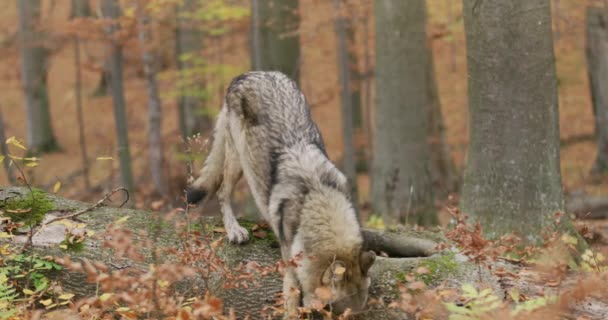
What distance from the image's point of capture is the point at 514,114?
6715mm

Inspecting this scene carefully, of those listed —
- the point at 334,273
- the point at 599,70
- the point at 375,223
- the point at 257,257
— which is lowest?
the point at 375,223

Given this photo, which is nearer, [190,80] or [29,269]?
[29,269]

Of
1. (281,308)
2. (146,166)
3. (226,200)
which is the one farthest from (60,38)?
(281,308)

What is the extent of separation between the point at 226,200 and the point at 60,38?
19.7 meters

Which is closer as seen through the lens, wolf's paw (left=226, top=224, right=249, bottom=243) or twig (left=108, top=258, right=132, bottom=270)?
twig (left=108, top=258, right=132, bottom=270)

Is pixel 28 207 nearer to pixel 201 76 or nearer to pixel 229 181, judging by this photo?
pixel 229 181

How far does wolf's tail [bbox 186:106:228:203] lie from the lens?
679cm

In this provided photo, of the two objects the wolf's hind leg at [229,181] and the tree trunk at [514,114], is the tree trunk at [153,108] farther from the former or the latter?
the tree trunk at [514,114]

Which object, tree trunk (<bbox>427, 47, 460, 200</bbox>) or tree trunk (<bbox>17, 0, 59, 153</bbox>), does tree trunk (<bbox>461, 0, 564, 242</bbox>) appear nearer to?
tree trunk (<bbox>427, 47, 460, 200</bbox>)

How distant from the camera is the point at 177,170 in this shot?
2050 cm

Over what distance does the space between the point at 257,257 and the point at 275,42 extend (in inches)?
277

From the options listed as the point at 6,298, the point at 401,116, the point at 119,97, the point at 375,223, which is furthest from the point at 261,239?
the point at 119,97

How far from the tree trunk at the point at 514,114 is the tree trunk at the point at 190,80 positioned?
38.6 ft

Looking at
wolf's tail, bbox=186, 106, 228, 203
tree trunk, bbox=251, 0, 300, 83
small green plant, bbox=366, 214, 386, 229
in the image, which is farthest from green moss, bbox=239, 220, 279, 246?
tree trunk, bbox=251, 0, 300, 83
